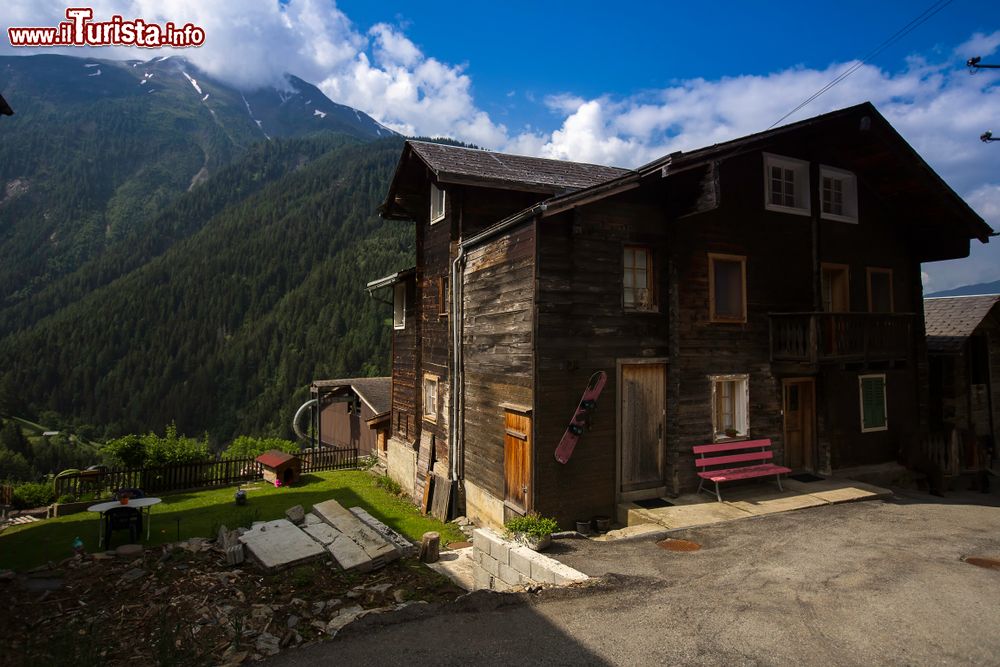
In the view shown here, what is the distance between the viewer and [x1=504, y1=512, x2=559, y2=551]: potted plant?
9.04 metres

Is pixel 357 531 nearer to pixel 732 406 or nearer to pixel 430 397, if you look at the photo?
pixel 430 397

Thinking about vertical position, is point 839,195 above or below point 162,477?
above

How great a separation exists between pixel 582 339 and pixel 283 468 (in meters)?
15.5

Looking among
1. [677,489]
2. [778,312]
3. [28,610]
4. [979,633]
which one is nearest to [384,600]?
[28,610]

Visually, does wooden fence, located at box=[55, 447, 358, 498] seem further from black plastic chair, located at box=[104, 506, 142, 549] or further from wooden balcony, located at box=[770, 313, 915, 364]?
wooden balcony, located at box=[770, 313, 915, 364]

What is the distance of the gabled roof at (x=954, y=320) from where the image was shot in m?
18.4

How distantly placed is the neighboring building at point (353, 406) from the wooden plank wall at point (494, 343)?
1263cm

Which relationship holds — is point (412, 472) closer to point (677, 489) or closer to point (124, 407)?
point (677, 489)

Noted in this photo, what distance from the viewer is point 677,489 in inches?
472

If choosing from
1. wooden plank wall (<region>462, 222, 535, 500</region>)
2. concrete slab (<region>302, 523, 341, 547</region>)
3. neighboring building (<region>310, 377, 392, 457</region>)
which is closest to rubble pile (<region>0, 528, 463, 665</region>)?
concrete slab (<region>302, 523, 341, 547</region>)

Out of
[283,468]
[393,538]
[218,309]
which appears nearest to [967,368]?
[393,538]

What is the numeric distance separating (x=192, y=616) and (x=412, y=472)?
10759 mm

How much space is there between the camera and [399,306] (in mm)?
21141

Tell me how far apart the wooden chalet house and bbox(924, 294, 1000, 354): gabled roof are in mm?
3490
